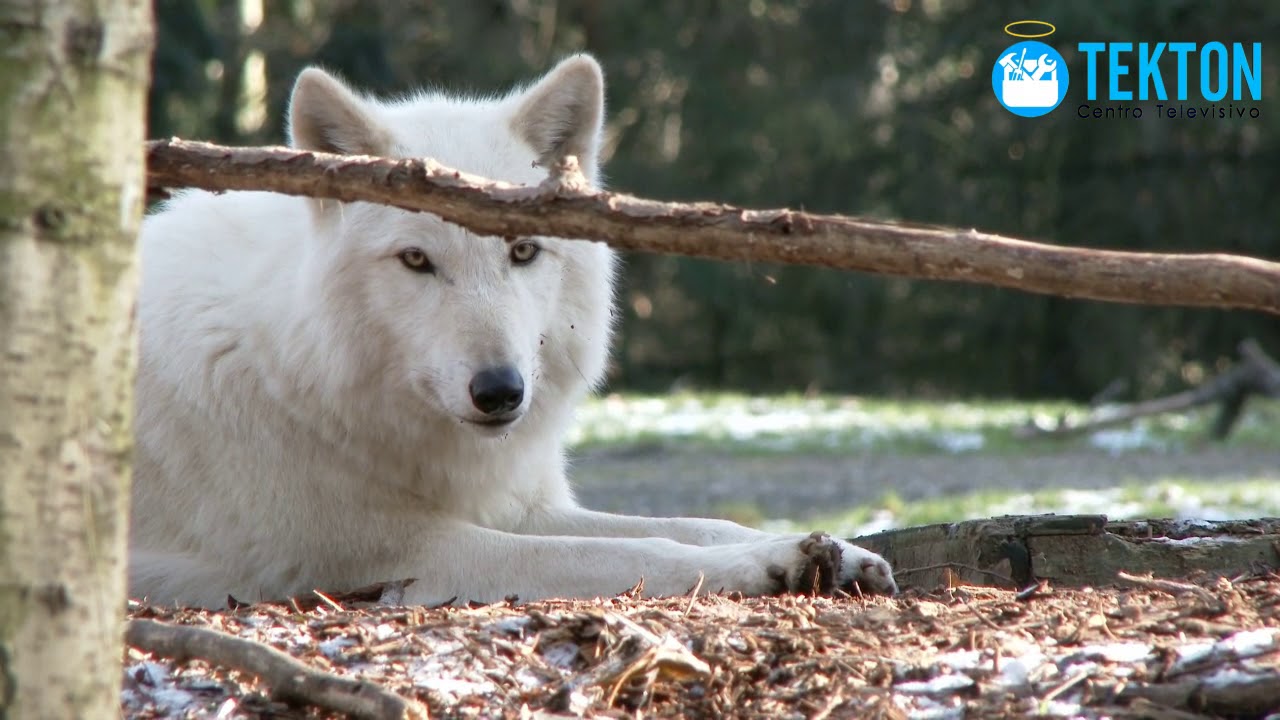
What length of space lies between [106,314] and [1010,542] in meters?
2.34

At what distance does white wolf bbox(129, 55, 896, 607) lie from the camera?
11.1 ft

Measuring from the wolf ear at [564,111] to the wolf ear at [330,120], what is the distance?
429 mm

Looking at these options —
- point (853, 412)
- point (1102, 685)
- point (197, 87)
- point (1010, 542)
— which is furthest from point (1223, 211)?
point (1102, 685)

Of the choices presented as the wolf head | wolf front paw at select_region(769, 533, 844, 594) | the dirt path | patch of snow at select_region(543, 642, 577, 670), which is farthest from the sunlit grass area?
patch of snow at select_region(543, 642, 577, 670)

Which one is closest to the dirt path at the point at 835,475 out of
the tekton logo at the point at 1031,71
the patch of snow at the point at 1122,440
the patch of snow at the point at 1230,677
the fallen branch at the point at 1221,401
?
the patch of snow at the point at 1122,440

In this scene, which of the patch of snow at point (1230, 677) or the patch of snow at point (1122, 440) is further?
the patch of snow at point (1122, 440)

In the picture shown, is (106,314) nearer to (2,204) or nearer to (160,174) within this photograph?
(2,204)

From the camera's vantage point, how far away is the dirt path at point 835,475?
822 cm

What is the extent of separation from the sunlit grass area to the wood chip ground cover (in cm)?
765

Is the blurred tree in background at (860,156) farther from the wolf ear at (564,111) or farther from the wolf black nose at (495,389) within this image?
the wolf black nose at (495,389)

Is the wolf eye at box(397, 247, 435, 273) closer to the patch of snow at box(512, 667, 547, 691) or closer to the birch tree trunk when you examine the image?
the patch of snow at box(512, 667, 547, 691)

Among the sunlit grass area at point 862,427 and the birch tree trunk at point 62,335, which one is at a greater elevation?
the birch tree trunk at point 62,335

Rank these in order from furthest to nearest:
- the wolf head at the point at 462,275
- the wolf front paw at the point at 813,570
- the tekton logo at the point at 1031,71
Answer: the tekton logo at the point at 1031,71
the wolf head at the point at 462,275
the wolf front paw at the point at 813,570

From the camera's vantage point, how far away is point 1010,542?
3326 millimetres
